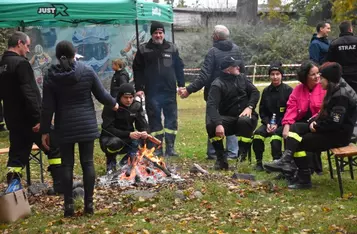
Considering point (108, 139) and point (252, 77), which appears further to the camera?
point (252, 77)

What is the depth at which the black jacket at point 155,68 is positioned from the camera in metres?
10.8

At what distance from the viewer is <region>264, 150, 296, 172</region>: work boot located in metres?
8.10

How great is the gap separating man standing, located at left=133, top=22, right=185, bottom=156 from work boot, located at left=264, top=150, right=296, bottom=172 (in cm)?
265

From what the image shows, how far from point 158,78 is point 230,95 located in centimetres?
167

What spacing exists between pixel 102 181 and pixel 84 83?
213cm

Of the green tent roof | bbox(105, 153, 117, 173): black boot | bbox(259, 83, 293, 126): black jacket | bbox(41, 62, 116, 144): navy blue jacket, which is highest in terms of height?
the green tent roof

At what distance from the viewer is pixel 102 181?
873 cm

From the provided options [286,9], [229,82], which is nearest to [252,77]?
[286,9]

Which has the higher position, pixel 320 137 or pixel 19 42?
pixel 19 42

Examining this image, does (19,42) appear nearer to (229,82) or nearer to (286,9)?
(229,82)

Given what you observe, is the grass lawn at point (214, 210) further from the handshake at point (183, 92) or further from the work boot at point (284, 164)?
the handshake at point (183, 92)

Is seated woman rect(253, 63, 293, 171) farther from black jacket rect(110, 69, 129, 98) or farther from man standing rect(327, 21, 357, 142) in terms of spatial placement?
black jacket rect(110, 69, 129, 98)

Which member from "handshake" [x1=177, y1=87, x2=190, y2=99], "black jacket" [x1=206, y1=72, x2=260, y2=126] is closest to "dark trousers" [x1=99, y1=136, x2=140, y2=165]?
"black jacket" [x1=206, y1=72, x2=260, y2=126]

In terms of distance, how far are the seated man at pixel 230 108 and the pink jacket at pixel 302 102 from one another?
108 cm
